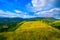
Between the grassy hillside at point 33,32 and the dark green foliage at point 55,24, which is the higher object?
the dark green foliage at point 55,24

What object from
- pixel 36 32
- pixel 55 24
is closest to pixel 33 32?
pixel 36 32

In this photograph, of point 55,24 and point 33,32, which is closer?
point 33,32

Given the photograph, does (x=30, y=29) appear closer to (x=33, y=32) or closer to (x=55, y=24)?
(x=33, y=32)

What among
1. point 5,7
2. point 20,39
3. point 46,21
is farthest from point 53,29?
point 5,7

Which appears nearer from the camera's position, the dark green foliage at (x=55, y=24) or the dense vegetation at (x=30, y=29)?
the dense vegetation at (x=30, y=29)

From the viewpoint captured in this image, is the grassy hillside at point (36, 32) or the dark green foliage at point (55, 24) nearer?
the grassy hillside at point (36, 32)

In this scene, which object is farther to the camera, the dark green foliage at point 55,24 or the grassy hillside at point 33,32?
the dark green foliage at point 55,24

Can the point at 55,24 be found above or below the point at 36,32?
above

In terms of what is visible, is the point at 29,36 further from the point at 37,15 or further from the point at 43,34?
the point at 37,15

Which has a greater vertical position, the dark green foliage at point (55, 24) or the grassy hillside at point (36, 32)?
the dark green foliage at point (55, 24)
